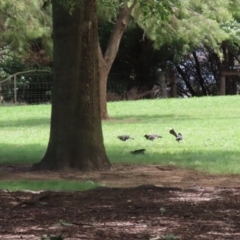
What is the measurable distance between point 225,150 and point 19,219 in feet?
26.3

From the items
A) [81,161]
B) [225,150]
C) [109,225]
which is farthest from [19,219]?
[225,150]

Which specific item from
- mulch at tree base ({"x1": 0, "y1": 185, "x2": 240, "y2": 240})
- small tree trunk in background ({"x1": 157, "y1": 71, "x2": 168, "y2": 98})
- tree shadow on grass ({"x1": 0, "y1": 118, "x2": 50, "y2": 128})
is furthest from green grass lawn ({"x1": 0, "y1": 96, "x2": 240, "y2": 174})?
small tree trunk in background ({"x1": 157, "y1": 71, "x2": 168, "y2": 98})

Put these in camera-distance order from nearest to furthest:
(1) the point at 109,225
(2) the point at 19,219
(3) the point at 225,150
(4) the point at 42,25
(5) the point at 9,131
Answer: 1. (1) the point at 109,225
2. (2) the point at 19,219
3. (3) the point at 225,150
4. (5) the point at 9,131
5. (4) the point at 42,25

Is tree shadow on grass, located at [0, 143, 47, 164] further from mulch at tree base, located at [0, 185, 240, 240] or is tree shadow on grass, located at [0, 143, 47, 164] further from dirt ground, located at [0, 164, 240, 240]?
mulch at tree base, located at [0, 185, 240, 240]

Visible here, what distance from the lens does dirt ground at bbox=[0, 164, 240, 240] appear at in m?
6.58

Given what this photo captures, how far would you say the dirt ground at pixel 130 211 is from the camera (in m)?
6.58

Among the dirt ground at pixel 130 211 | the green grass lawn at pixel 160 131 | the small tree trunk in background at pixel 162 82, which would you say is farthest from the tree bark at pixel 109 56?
the small tree trunk in background at pixel 162 82

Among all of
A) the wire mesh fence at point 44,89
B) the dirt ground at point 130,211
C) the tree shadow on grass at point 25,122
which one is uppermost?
the wire mesh fence at point 44,89

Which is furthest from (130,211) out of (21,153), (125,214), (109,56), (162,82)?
(162,82)

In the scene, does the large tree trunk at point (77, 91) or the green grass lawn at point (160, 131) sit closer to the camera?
the large tree trunk at point (77, 91)

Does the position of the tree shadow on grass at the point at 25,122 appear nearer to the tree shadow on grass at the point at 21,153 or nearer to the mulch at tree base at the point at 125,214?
the tree shadow on grass at the point at 21,153

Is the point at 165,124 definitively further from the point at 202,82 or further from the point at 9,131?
the point at 202,82

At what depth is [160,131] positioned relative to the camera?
63.1ft

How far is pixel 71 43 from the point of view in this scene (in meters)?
12.1
